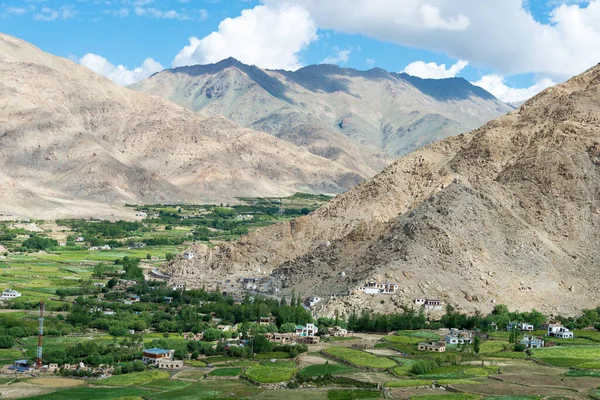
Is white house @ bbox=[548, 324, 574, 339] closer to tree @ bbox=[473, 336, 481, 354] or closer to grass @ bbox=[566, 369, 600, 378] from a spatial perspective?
tree @ bbox=[473, 336, 481, 354]

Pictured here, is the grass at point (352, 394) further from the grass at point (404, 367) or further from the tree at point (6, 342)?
the tree at point (6, 342)

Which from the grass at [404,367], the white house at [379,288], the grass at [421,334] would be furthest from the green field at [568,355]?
the white house at [379,288]

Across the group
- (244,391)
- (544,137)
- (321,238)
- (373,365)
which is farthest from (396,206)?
(244,391)

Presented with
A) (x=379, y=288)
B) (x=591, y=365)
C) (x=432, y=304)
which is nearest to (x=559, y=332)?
(x=432, y=304)

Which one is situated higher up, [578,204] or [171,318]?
[578,204]

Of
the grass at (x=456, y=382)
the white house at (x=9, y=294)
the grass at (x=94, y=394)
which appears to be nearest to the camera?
the grass at (x=94, y=394)

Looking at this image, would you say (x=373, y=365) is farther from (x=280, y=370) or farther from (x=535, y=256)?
(x=535, y=256)

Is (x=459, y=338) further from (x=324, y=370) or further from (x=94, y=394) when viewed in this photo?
(x=94, y=394)
